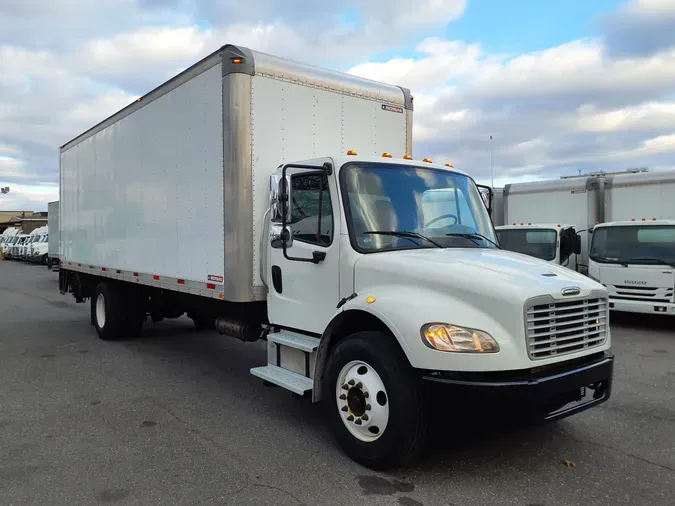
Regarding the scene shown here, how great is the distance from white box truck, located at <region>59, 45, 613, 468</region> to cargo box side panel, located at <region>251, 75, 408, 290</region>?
0.05 ft

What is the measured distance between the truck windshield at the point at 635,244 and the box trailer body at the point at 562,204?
1.16m

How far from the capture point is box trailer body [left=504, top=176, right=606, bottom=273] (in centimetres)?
1344

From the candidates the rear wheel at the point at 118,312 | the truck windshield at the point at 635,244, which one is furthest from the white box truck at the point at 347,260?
the truck windshield at the point at 635,244

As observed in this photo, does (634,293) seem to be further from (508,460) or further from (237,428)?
(237,428)

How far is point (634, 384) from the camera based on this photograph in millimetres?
6629

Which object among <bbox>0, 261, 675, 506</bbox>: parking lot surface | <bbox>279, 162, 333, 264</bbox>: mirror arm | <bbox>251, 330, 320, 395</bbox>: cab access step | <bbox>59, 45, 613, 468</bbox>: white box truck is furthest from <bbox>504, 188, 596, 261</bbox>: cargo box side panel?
<bbox>279, 162, 333, 264</bbox>: mirror arm

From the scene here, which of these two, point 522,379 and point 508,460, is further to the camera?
point 508,460

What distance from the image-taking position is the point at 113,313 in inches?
372

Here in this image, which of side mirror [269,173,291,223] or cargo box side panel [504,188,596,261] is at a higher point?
cargo box side panel [504,188,596,261]

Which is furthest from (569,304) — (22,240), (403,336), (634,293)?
(22,240)

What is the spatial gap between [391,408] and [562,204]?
1157 centimetres

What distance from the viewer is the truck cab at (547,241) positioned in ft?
38.7

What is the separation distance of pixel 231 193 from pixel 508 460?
3485mm

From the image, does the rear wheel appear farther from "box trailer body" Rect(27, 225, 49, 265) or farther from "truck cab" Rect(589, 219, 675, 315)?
"box trailer body" Rect(27, 225, 49, 265)
